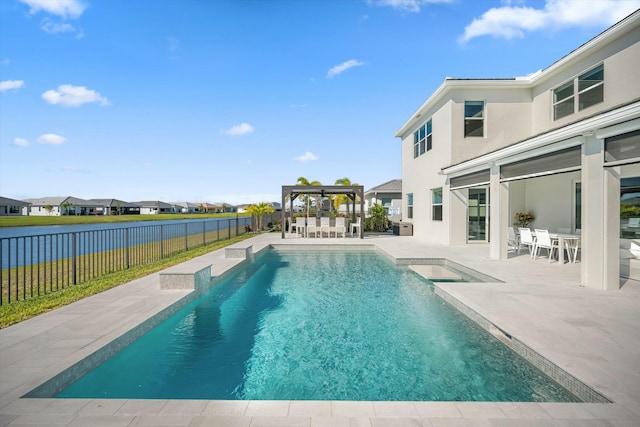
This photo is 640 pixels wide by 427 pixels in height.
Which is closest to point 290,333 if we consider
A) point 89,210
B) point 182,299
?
point 182,299

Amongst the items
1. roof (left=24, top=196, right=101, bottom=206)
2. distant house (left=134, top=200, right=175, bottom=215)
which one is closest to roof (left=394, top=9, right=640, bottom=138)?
→ roof (left=24, top=196, right=101, bottom=206)

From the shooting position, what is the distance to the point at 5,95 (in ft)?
39.9


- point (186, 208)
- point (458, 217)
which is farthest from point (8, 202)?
point (458, 217)

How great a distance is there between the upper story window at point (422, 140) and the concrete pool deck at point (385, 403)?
392 inches

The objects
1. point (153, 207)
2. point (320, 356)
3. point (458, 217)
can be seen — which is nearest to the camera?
point (320, 356)

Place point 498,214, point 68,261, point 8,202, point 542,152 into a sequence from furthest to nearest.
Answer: point 8,202 < point 498,214 < point 542,152 < point 68,261

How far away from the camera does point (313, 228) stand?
17.1 metres

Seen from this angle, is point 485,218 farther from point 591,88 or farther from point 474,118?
point 591,88

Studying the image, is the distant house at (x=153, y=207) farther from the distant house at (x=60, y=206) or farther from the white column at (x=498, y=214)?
the white column at (x=498, y=214)

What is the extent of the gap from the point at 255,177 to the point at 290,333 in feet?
135

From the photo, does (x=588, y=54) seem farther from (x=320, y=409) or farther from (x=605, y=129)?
(x=320, y=409)

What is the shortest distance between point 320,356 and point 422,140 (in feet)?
44.6

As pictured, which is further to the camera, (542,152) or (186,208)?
(186,208)

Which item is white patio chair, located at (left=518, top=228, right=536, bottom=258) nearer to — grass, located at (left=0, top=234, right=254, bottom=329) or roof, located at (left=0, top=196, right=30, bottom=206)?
grass, located at (left=0, top=234, right=254, bottom=329)
